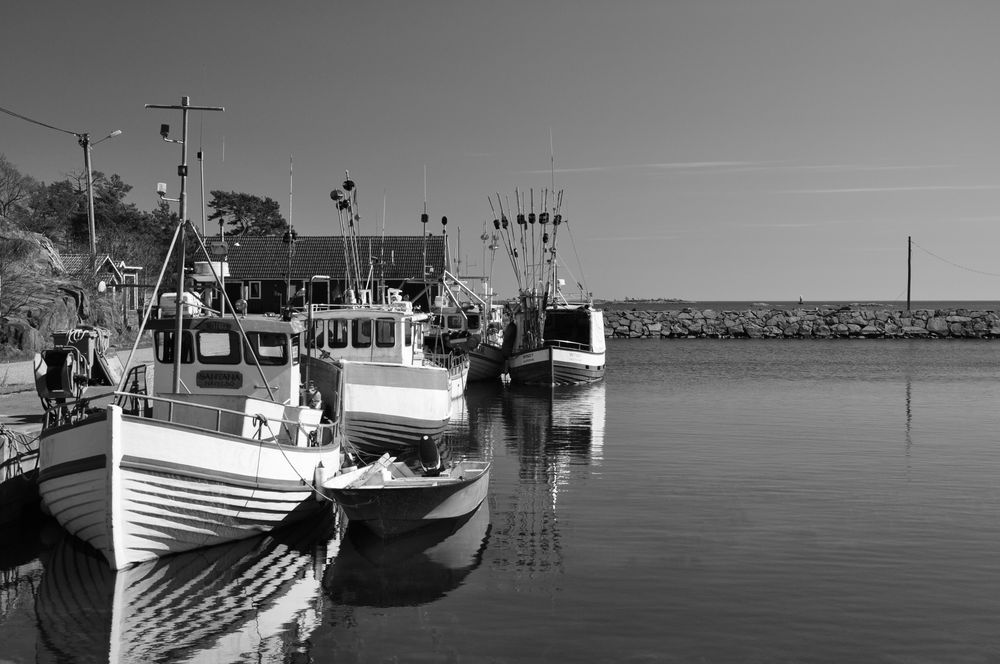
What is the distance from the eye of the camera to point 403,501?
15383 millimetres

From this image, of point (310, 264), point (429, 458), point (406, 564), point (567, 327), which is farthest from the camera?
point (310, 264)

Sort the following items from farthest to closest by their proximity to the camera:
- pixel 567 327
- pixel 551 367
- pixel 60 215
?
pixel 60 215 < pixel 567 327 < pixel 551 367

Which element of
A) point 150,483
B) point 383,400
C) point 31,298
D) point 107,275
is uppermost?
point 107,275

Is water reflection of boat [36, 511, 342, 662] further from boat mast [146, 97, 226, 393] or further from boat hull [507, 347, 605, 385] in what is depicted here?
boat hull [507, 347, 605, 385]

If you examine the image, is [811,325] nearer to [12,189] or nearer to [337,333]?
[12,189]

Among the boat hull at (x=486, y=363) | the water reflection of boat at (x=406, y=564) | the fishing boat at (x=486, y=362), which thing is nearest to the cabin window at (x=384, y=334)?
the water reflection of boat at (x=406, y=564)

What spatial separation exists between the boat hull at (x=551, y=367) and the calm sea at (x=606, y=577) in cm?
1839

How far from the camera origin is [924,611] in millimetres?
12258

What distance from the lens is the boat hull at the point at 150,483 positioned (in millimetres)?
12859

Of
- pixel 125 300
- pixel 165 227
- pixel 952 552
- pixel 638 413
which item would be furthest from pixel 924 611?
pixel 165 227

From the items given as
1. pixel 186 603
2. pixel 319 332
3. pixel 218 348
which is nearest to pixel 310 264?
pixel 319 332

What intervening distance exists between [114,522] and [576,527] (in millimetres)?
7626

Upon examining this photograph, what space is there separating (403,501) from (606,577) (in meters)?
3.62

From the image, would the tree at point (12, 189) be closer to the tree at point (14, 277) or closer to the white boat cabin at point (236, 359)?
the tree at point (14, 277)
